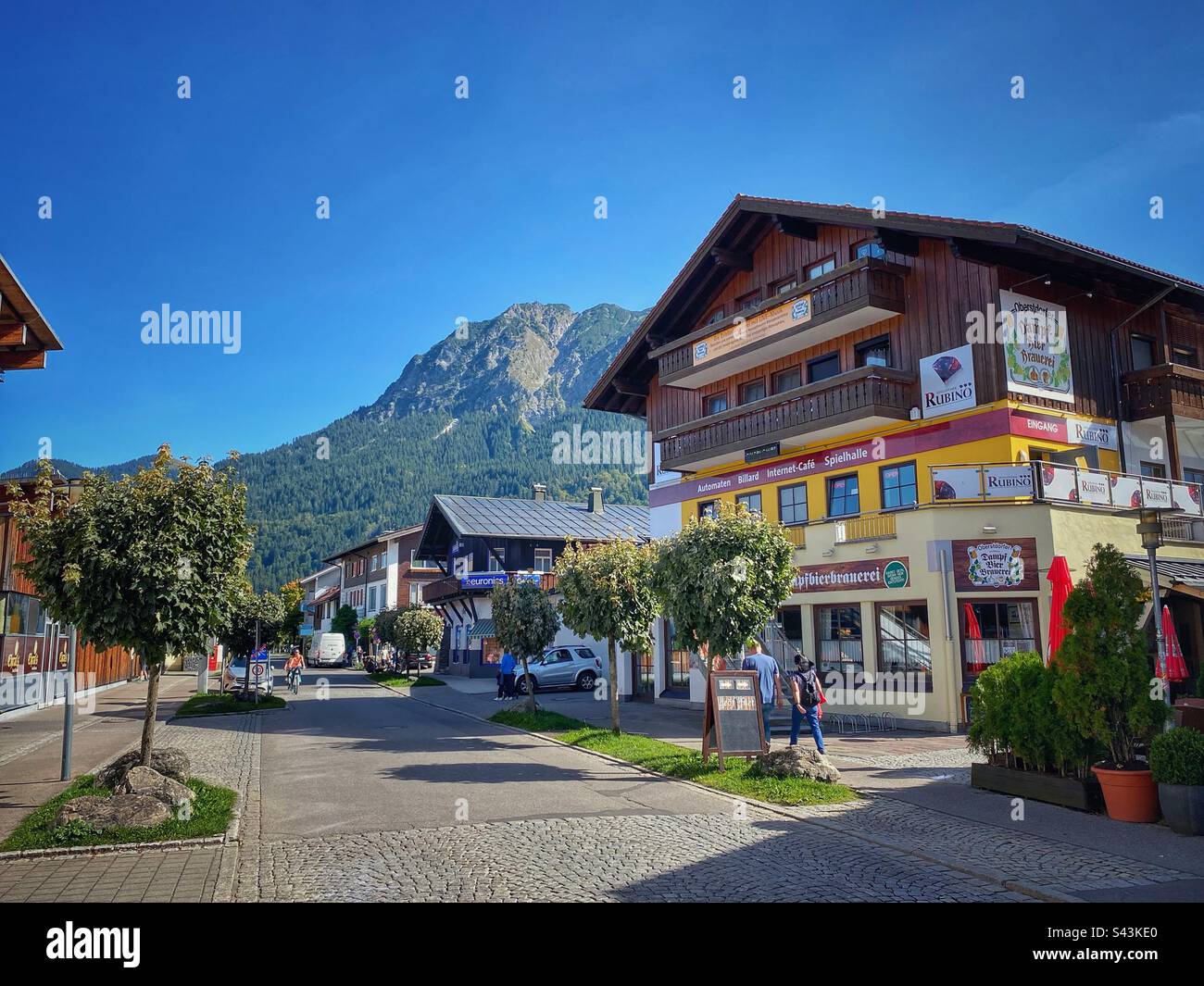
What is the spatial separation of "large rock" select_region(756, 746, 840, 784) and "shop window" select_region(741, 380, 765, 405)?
1533 centimetres

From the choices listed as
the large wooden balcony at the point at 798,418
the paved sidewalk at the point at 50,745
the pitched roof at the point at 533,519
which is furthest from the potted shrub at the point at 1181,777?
the pitched roof at the point at 533,519

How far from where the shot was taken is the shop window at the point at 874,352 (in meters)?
23.0

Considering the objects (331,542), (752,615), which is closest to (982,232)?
(752,615)

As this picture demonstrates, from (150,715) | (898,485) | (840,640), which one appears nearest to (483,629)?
(840,640)

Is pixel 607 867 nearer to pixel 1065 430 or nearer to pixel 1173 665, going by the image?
pixel 1173 665

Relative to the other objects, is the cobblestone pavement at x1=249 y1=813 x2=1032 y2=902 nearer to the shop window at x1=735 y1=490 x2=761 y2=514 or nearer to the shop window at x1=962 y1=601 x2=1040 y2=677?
the shop window at x1=962 y1=601 x2=1040 y2=677

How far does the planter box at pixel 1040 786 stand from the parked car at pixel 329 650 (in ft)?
187

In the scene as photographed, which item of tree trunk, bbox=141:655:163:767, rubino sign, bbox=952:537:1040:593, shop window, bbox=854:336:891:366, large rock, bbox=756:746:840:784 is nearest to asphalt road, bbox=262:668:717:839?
large rock, bbox=756:746:840:784

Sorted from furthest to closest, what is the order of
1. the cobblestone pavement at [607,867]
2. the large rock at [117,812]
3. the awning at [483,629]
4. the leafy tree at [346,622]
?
the leafy tree at [346,622] < the awning at [483,629] < the large rock at [117,812] < the cobblestone pavement at [607,867]

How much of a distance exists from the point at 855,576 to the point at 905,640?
6.44 feet

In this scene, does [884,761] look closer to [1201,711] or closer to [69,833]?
[1201,711]

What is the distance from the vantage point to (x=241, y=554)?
11633mm

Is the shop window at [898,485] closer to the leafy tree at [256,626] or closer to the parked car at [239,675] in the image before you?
the leafy tree at [256,626]
